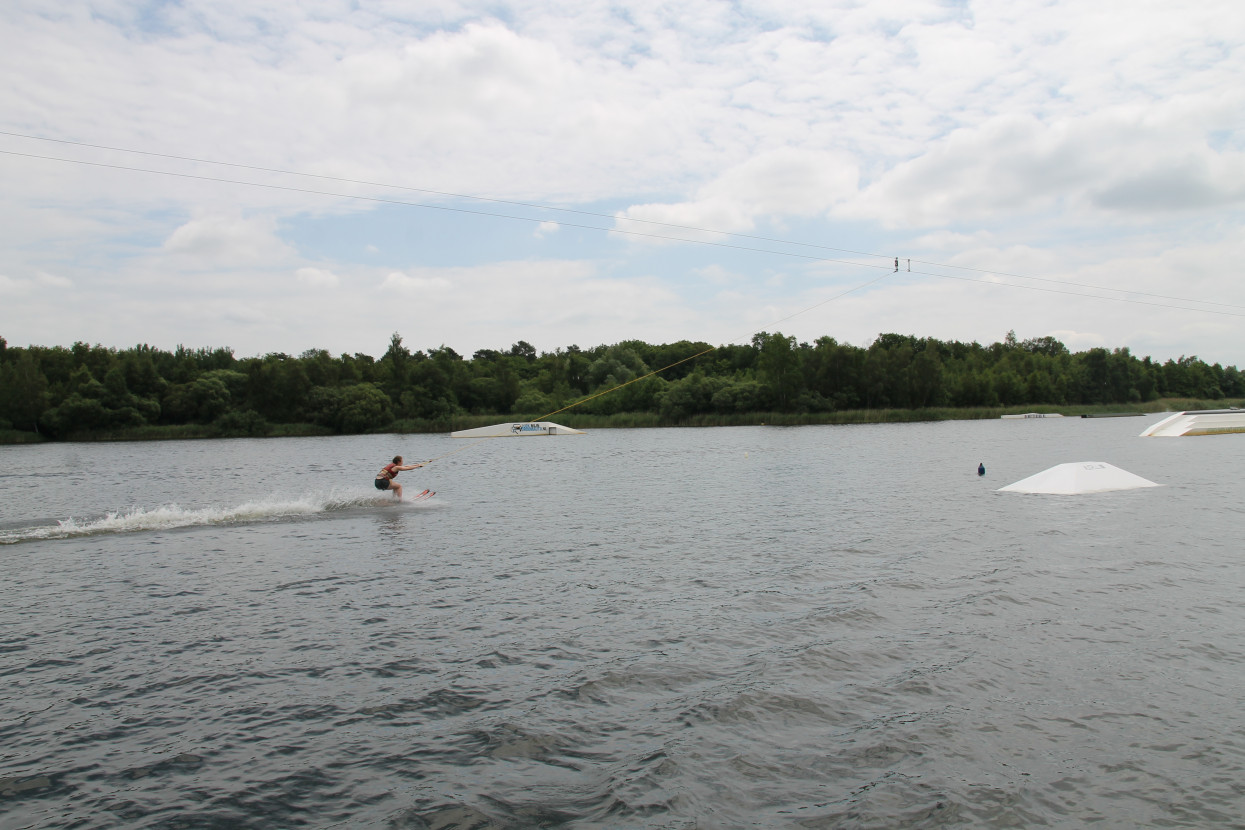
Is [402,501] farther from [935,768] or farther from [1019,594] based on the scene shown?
[935,768]

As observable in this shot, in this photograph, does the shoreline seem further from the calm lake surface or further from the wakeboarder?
the calm lake surface

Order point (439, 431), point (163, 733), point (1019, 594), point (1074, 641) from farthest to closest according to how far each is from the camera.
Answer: point (439, 431), point (1019, 594), point (1074, 641), point (163, 733)

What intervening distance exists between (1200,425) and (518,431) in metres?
78.1

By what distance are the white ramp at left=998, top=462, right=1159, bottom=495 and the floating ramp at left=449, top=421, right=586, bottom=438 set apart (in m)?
78.6

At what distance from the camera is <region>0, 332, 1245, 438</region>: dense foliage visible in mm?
112500

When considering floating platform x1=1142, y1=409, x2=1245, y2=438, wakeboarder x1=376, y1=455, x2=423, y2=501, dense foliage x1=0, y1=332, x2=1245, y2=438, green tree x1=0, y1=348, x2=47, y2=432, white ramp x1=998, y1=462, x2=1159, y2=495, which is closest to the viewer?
white ramp x1=998, y1=462, x2=1159, y2=495

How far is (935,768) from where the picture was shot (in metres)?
7.76

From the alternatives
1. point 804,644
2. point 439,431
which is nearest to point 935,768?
point 804,644

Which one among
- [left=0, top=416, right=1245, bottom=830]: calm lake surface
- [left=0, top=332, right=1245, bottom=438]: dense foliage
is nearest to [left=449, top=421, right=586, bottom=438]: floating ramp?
[left=0, top=332, right=1245, bottom=438]: dense foliage

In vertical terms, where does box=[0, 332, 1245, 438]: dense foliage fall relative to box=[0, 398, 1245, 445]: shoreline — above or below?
above

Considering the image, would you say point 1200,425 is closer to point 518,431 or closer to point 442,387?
point 518,431

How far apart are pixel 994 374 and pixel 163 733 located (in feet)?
551

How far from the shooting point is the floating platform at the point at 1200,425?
6694 cm

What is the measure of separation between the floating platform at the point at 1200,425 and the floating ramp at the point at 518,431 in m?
68.5
